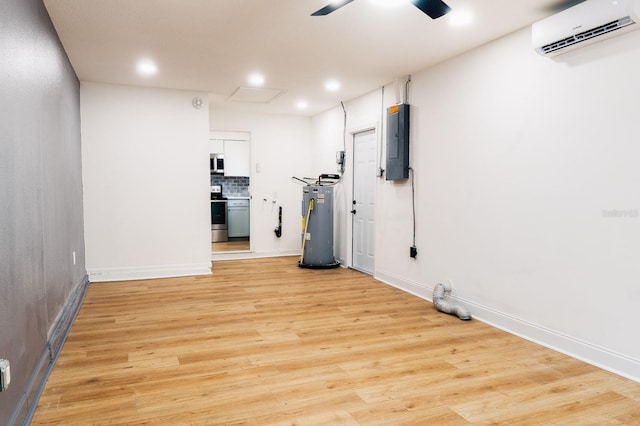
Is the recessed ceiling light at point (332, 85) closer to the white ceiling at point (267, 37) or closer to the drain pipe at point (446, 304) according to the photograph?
the white ceiling at point (267, 37)

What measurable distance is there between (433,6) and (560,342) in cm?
256

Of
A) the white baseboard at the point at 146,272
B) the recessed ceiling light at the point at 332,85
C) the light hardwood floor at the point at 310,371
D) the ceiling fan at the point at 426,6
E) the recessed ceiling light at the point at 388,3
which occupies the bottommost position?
the light hardwood floor at the point at 310,371

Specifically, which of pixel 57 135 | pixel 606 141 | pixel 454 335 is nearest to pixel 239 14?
pixel 57 135

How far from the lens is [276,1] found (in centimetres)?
302

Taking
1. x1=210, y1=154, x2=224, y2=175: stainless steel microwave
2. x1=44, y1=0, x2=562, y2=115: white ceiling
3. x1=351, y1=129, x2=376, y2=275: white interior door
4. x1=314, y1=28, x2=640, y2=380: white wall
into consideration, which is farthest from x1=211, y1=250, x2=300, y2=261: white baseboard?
x1=314, y1=28, x2=640, y2=380: white wall

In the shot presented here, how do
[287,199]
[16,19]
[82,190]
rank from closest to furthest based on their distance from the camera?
[16,19], [82,190], [287,199]

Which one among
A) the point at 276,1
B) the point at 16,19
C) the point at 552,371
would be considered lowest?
the point at 552,371

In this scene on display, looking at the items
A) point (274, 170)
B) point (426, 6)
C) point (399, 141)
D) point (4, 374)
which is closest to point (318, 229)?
point (274, 170)

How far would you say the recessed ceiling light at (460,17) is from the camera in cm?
320

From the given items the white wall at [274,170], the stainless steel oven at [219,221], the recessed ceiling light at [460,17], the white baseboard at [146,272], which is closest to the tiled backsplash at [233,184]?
the stainless steel oven at [219,221]

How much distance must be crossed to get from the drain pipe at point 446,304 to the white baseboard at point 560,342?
0.09m

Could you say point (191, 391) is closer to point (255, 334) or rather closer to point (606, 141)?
point (255, 334)

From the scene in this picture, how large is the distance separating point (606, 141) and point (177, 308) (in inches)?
155

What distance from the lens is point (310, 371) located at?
9.27 feet
